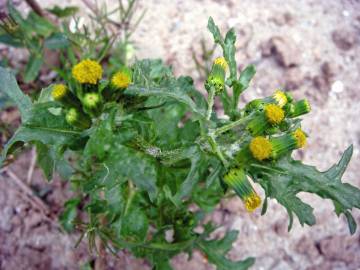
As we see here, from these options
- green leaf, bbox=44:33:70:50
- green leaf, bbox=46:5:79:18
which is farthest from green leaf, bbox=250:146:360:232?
green leaf, bbox=46:5:79:18

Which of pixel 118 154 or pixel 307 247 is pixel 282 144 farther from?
pixel 307 247

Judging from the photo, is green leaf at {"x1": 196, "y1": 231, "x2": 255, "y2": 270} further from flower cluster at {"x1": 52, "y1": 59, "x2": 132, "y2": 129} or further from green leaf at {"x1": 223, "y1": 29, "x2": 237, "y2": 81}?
flower cluster at {"x1": 52, "y1": 59, "x2": 132, "y2": 129}

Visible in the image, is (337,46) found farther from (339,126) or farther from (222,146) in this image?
(222,146)

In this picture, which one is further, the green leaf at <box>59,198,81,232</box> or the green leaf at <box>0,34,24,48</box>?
the green leaf at <box>0,34,24,48</box>

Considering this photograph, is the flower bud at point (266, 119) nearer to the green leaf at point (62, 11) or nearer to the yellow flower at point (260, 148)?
the yellow flower at point (260, 148)

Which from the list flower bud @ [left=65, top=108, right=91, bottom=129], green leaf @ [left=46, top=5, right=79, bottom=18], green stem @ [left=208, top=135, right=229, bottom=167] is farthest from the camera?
green leaf @ [left=46, top=5, right=79, bottom=18]

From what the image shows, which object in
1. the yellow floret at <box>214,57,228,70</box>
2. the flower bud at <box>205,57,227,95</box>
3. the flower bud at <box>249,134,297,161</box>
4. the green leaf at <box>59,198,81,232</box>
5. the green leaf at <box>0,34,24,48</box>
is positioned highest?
the yellow floret at <box>214,57,228,70</box>

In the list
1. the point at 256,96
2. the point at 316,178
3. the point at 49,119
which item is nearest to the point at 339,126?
the point at 256,96

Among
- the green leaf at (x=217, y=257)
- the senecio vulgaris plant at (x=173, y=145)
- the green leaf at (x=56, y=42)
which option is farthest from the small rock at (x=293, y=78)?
the green leaf at (x=56, y=42)
